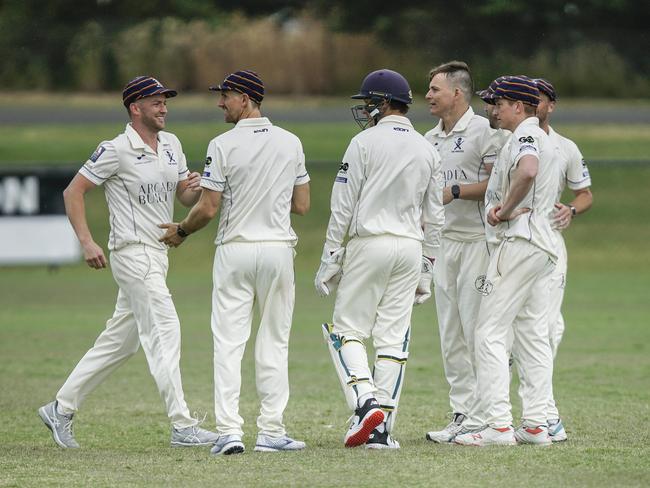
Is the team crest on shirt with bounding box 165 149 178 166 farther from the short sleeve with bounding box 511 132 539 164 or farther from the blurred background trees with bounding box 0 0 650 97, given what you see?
the blurred background trees with bounding box 0 0 650 97

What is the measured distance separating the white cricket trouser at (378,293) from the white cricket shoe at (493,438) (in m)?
0.54

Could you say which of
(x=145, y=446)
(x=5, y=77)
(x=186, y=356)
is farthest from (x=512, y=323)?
(x=5, y=77)

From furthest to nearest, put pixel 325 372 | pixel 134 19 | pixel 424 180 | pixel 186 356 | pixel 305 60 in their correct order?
pixel 134 19 → pixel 305 60 → pixel 186 356 → pixel 325 372 → pixel 424 180

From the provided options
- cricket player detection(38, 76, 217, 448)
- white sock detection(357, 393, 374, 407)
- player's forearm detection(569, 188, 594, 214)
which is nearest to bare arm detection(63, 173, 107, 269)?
cricket player detection(38, 76, 217, 448)

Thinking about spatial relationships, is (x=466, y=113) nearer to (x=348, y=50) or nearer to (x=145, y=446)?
(x=145, y=446)

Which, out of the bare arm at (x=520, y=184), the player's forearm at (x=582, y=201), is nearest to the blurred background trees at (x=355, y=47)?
the player's forearm at (x=582, y=201)

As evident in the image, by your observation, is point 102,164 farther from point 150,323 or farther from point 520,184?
point 520,184

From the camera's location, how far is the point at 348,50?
37.0 m

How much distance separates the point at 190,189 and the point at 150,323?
0.94 metres

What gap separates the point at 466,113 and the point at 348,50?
96.1 feet

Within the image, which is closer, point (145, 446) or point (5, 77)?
point (145, 446)

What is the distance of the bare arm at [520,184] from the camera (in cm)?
731

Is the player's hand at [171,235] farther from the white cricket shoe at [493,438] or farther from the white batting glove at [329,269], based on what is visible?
the white cricket shoe at [493,438]

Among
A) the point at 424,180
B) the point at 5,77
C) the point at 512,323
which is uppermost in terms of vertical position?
the point at 424,180
